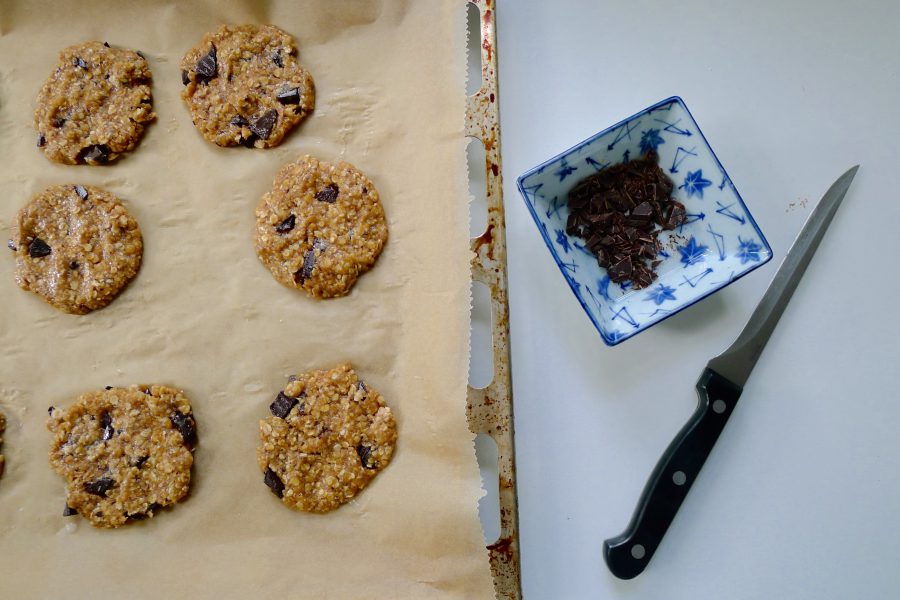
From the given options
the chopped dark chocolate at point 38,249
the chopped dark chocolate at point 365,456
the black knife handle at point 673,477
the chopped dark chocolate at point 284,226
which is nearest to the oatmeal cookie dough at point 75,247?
the chopped dark chocolate at point 38,249

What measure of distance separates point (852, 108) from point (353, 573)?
5.94 feet

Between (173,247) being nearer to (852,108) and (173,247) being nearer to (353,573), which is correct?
(353,573)

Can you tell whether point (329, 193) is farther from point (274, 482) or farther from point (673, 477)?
point (673, 477)

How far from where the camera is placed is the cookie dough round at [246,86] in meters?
1.68

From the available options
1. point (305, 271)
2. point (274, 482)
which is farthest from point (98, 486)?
point (305, 271)

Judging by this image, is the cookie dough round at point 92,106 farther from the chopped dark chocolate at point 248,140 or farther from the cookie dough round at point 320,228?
the cookie dough round at point 320,228

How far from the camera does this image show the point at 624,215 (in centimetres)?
170

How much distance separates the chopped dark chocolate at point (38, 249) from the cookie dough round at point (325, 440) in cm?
71

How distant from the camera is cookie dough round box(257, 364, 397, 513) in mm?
1567

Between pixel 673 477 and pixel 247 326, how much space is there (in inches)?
45.0

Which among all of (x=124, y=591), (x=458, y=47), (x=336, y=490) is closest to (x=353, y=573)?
(x=336, y=490)

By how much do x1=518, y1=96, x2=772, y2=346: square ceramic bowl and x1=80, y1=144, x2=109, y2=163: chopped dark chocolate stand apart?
107 cm

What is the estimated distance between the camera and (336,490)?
1.56 metres

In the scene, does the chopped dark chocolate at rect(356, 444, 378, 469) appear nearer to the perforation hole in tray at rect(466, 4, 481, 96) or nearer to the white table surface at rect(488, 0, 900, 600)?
the white table surface at rect(488, 0, 900, 600)
